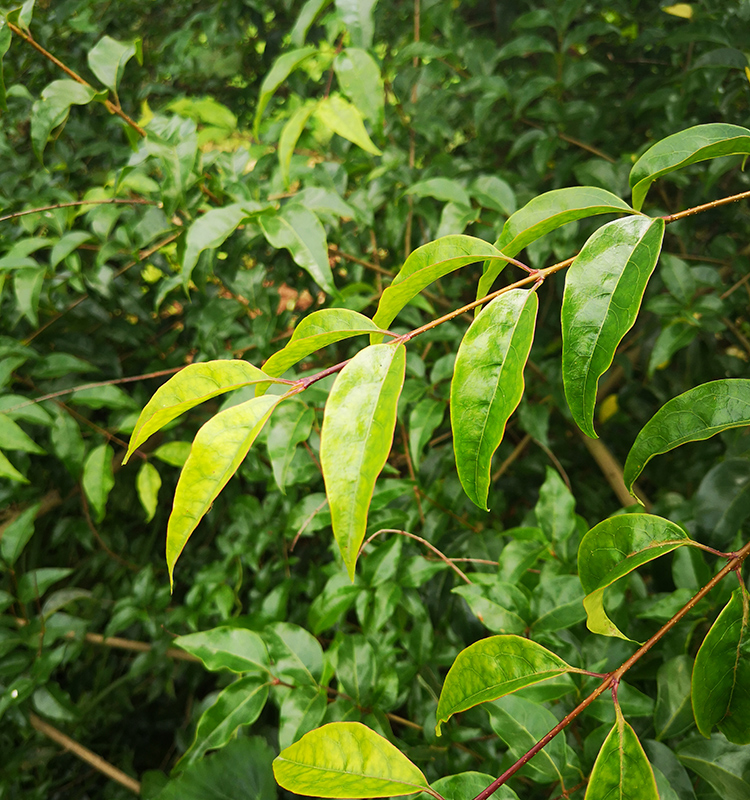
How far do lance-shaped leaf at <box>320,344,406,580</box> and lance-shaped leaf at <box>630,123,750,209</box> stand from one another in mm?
191

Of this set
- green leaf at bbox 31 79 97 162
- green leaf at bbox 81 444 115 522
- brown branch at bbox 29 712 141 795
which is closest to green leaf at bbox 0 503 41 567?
green leaf at bbox 81 444 115 522

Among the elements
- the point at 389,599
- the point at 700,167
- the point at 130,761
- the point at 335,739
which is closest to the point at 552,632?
the point at 389,599

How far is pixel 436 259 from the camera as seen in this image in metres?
0.33

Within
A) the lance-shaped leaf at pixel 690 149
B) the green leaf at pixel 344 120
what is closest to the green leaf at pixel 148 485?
the green leaf at pixel 344 120

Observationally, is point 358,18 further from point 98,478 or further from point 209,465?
point 98,478

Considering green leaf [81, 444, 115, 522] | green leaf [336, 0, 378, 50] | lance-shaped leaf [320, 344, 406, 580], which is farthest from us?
green leaf [81, 444, 115, 522]

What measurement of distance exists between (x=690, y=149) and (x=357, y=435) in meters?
0.27

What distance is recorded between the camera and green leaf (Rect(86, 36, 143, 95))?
68cm

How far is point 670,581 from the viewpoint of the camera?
65 centimetres

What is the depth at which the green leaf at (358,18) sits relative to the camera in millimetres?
646

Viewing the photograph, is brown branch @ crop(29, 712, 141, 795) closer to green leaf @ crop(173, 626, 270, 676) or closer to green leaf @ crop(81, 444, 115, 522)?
green leaf @ crop(81, 444, 115, 522)

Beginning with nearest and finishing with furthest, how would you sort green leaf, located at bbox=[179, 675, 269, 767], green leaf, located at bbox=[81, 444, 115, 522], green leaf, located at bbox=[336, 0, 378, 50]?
green leaf, located at bbox=[179, 675, 269, 767] → green leaf, located at bbox=[336, 0, 378, 50] → green leaf, located at bbox=[81, 444, 115, 522]

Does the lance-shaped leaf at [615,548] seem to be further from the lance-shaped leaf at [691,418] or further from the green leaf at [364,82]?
the green leaf at [364,82]

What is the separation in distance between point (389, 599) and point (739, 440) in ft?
1.55
